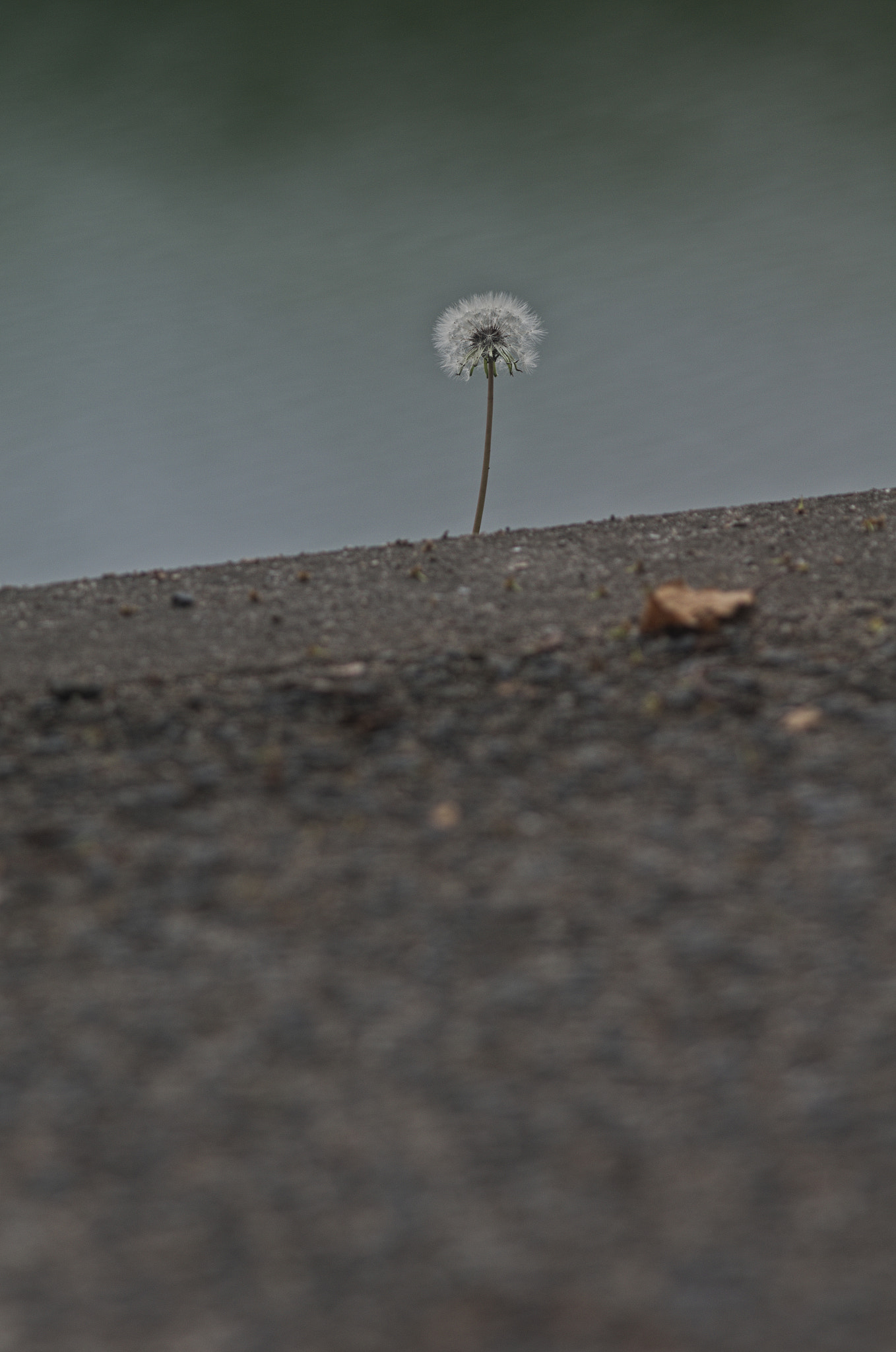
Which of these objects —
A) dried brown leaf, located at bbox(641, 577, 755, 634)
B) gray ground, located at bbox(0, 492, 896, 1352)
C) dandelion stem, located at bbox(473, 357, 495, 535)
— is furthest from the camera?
dandelion stem, located at bbox(473, 357, 495, 535)

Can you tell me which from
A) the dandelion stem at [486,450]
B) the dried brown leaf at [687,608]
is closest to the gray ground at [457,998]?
the dried brown leaf at [687,608]

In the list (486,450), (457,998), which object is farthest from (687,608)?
(486,450)

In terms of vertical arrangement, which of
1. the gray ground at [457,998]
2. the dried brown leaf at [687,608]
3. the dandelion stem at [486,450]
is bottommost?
the gray ground at [457,998]

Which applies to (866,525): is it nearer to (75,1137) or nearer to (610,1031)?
(610,1031)

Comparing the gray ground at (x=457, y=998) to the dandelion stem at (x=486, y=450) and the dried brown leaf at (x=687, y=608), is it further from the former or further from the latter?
the dandelion stem at (x=486, y=450)

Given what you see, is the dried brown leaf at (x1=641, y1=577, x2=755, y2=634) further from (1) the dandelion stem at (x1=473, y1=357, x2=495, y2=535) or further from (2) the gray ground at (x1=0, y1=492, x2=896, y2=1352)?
(1) the dandelion stem at (x1=473, y1=357, x2=495, y2=535)

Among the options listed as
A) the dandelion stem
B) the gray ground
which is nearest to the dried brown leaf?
the gray ground

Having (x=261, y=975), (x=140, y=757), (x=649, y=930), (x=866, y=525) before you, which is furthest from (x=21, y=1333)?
(x=866, y=525)

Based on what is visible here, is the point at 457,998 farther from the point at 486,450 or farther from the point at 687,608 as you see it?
the point at 486,450
